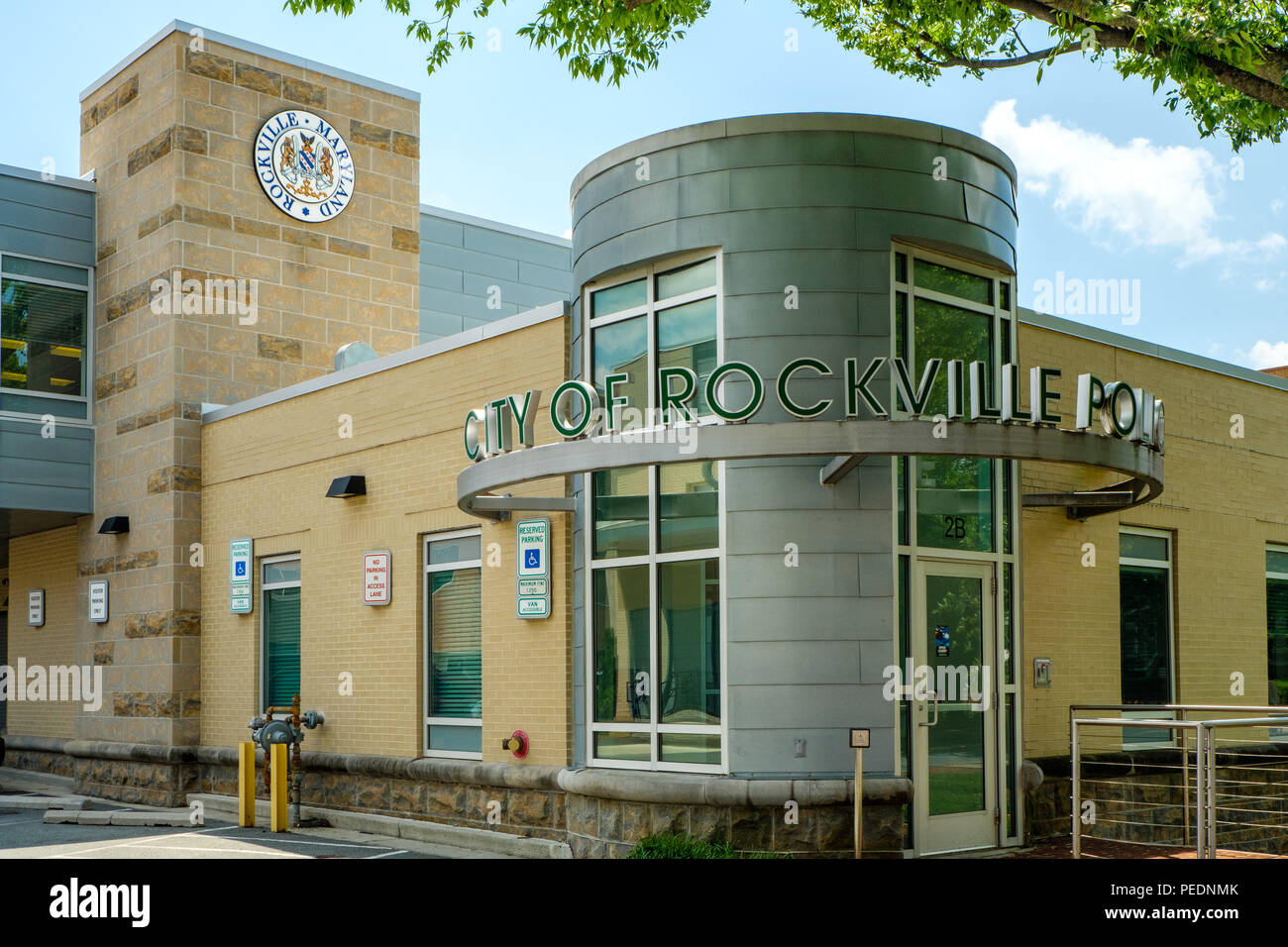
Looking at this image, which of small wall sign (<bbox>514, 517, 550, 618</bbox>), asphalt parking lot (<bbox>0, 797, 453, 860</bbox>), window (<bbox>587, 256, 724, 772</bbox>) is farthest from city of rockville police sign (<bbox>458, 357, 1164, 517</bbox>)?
asphalt parking lot (<bbox>0, 797, 453, 860</bbox>)

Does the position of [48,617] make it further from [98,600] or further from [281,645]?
[281,645]

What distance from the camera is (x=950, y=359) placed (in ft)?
38.8

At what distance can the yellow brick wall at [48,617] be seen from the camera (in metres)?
20.4

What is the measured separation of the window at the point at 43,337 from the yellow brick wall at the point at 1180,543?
13064 mm

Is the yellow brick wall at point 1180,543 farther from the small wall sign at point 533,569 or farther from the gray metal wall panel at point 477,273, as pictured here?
the gray metal wall panel at point 477,273

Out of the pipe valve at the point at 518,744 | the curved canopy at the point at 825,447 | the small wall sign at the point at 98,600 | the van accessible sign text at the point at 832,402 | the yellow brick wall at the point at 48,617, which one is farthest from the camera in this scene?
the yellow brick wall at the point at 48,617

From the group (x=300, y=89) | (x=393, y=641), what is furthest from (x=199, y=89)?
(x=393, y=641)

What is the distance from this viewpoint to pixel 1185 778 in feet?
38.7

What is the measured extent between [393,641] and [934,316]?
643 cm

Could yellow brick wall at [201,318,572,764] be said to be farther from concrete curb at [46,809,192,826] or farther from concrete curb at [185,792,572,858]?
concrete curb at [46,809,192,826]

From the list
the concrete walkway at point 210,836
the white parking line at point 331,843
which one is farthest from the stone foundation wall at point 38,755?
the white parking line at point 331,843

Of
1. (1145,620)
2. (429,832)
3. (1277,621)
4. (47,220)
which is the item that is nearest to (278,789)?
(429,832)

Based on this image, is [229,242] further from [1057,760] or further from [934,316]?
[1057,760]
